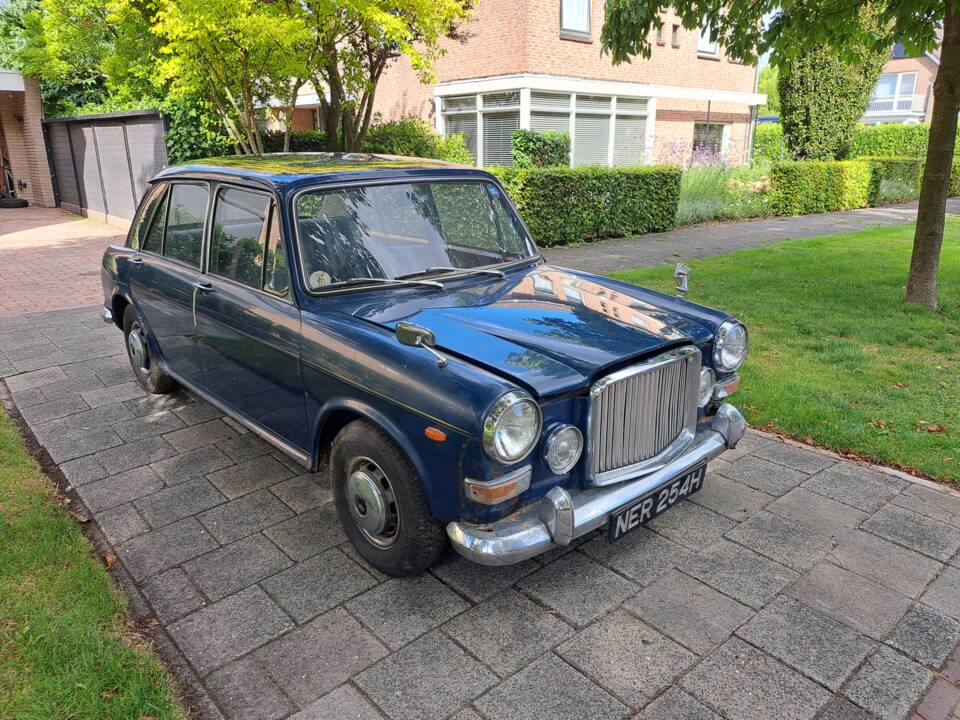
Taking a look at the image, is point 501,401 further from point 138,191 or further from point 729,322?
point 138,191

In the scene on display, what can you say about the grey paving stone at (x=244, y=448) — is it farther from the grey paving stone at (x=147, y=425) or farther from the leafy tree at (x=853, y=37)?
the leafy tree at (x=853, y=37)

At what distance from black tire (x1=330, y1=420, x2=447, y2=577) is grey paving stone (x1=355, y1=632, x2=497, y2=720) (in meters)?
0.40

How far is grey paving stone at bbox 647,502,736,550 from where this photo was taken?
11.9 feet

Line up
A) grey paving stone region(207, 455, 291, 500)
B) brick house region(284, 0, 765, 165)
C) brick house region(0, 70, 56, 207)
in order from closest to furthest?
grey paving stone region(207, 455, 291, 500)
brick house region(284, 0, 765, 165)
brick house region(0, 70, 56, 207)

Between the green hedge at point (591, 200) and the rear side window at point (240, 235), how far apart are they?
323 inches

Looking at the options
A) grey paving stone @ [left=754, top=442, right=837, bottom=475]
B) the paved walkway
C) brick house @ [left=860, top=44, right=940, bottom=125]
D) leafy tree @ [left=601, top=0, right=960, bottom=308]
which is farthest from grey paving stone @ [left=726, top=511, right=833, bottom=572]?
brick house @ [left=860, top=44, right=940, bottom=125]

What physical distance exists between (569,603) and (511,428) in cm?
99

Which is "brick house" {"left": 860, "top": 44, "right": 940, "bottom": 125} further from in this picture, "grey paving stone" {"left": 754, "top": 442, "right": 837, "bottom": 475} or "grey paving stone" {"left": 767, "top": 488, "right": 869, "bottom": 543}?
"grey paving stone" {"left": 767, "top": 488, "right": 869, "bottom": 543}


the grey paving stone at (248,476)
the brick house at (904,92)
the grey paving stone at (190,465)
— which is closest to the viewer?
the grey paving stone at (248,476)

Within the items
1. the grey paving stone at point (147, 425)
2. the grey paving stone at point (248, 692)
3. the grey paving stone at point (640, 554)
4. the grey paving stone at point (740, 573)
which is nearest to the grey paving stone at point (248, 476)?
the grey paving stone at point (147, 425)

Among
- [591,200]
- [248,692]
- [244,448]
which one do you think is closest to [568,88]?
[591,200]

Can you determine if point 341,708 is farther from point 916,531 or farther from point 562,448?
point 916,531

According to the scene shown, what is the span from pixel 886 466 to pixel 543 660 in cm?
290

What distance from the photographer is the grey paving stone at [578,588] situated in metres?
3.08
